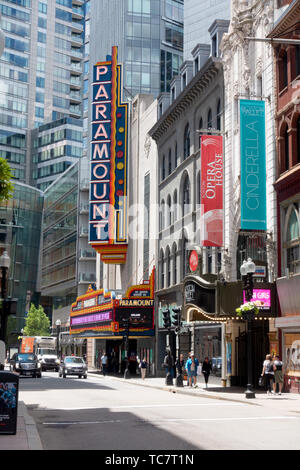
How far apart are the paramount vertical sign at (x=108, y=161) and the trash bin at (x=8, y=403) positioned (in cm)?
4735

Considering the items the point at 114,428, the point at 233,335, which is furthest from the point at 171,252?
the point at 114,428

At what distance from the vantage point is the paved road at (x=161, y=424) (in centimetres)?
1450

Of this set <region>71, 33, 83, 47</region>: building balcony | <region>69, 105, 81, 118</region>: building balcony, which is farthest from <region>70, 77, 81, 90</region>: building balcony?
<region>71, 33, 83, 47</region>: building balcony

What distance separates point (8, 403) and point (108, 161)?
48.8 metres

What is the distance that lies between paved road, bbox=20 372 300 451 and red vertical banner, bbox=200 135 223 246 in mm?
12086

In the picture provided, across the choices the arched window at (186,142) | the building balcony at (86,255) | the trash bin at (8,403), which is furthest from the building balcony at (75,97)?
the trash bin at (8,403)

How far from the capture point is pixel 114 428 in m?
17.9

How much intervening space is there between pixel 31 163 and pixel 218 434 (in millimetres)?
135524

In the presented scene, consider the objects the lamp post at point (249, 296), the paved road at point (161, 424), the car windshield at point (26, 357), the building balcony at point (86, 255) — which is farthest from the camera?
the building balcony at point (86, 255)

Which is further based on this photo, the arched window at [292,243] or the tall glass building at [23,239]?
the tall glass building at [23,239]

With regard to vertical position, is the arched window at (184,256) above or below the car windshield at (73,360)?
above

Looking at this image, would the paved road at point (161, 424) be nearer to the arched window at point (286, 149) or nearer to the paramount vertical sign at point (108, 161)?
the arched window at point (286, 149)

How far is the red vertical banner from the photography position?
38969 millimetres
